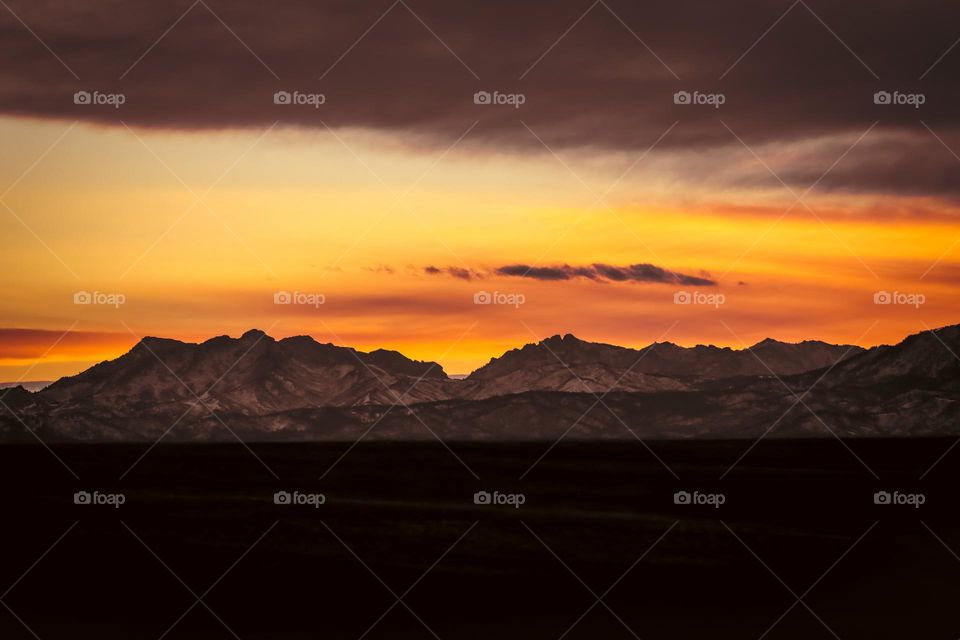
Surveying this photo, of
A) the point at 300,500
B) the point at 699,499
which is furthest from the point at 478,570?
the point at 699,499

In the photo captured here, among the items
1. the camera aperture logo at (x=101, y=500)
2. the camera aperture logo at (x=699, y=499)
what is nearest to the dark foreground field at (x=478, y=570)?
the camera aperture logo at (x=101, y=500)

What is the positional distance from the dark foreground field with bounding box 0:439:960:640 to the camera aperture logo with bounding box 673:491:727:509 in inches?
116

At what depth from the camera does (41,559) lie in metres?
65.3

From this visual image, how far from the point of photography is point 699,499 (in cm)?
11956

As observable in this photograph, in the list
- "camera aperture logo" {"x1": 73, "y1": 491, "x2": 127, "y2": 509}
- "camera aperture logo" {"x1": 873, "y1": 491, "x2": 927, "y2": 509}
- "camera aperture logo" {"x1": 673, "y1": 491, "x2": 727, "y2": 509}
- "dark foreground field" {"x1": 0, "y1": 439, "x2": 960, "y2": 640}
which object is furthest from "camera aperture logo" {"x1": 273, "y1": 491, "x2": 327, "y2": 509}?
"camera aperture logo" {"x1": 873, "y1": 491, "x2": 927, "y2": 509}

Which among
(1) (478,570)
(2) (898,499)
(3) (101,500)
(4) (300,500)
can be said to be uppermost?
(2) (898,499)

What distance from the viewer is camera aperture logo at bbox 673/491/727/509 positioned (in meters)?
105

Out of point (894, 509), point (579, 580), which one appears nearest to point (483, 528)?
point (579, 580)

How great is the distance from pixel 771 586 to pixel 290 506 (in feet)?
160

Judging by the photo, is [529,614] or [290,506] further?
[290,506]

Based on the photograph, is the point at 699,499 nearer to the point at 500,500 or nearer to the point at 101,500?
the point at 500,500

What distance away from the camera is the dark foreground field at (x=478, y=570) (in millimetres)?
49062

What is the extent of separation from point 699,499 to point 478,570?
6233cm

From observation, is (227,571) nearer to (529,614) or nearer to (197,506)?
(529,614)
